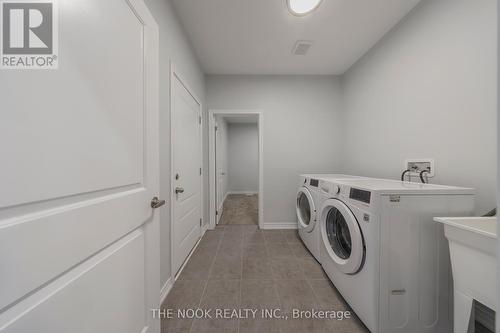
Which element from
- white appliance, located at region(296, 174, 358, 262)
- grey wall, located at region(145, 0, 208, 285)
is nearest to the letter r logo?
grey wall, located at region(145, 0, 208, 285)

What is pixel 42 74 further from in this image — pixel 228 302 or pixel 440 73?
pixel 440 73

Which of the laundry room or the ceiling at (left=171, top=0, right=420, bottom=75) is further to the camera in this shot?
the ceiling at (left=171, top=0, right=420, bottom=75)

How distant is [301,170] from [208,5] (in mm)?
2247

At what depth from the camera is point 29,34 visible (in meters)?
0.46

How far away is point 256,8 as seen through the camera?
160 cm

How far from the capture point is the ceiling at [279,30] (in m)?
1.59

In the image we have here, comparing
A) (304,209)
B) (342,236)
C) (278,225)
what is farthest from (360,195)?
(278,225)

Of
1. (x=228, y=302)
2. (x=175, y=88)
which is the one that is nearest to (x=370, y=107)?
(x=175, y=88)

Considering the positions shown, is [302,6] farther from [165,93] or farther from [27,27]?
[27,27]

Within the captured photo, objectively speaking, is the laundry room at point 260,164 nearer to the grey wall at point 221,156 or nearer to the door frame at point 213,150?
the door frame at point 213,150

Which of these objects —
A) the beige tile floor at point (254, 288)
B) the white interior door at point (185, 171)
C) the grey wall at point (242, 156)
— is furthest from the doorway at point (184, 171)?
the grey wall at point (242, 156)

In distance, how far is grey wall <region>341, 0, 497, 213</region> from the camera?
116 centimetres

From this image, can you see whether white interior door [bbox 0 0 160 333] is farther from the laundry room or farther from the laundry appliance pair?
the laundry appliance pair

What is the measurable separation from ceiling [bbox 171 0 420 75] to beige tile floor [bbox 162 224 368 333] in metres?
2.40
